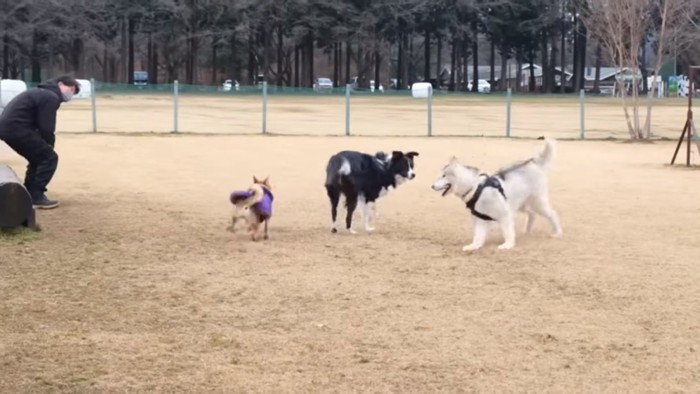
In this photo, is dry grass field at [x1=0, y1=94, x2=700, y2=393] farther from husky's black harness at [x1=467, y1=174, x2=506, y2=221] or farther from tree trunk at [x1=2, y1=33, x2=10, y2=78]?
tree trunk at [x1=2, y1=33, x2=10, y2=78]

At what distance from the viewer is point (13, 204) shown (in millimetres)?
9359

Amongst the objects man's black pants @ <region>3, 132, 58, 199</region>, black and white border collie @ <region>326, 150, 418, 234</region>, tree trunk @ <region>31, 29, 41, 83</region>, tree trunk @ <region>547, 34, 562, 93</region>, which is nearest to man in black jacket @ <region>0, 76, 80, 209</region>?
man's black pants @ <region>3, 132, 58, 199</region>

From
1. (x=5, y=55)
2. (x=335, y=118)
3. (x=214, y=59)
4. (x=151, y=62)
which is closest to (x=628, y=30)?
(x=335, y=118)

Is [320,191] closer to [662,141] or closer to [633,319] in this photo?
[633,319]

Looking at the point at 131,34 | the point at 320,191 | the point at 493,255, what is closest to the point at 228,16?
the point at 131,34

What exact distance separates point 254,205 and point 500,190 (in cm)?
223

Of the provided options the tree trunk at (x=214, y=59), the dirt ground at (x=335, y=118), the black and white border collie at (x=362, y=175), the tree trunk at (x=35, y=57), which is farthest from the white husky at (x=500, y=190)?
the tree trunk at (x=214, y=59)

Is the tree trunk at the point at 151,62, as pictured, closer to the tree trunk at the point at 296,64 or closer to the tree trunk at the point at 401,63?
the tree trunk at the point at 296,64

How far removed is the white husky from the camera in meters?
8.81

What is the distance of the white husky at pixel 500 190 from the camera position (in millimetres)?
8812

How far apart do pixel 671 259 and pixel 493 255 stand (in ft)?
4.92

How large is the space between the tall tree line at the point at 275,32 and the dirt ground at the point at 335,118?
15.9m

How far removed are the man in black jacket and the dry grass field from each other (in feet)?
2.43

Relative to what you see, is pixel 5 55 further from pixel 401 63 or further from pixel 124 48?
pixel 401 63
